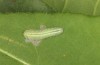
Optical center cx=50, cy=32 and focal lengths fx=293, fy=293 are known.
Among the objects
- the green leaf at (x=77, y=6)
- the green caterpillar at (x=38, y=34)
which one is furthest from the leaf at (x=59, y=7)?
the green caterpillar at (x=38, y=34)

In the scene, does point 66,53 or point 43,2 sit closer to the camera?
point 66,53

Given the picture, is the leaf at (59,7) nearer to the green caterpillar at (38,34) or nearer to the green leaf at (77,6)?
the green leaf at (77,6)

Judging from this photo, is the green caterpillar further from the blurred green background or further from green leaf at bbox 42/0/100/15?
green leaf at bbox 42/0/100/15

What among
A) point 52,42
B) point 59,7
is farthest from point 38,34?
point 59,7

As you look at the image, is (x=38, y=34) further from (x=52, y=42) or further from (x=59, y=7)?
(x=59, y=7)

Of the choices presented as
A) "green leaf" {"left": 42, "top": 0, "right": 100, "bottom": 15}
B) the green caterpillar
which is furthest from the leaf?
the green caterpillar

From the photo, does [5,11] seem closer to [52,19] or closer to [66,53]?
[52,19]

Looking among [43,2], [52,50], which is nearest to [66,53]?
[52,50]

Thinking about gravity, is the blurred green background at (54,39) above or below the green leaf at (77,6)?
below
